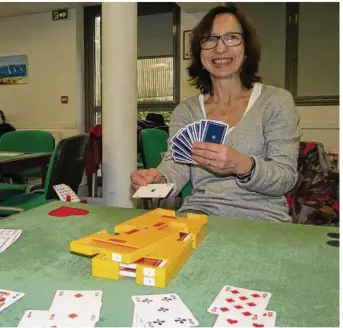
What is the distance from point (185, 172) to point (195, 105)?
27 centimetres

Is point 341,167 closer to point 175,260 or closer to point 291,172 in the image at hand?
point 175,260

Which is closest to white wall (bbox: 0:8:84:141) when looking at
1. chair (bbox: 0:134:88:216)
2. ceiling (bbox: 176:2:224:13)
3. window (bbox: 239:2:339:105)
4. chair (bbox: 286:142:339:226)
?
ceiling (bbox: 176:2:224:13)

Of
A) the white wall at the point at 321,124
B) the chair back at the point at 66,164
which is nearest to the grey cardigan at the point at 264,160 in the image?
the chair back at the point at 66,164

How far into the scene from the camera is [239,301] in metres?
0.65

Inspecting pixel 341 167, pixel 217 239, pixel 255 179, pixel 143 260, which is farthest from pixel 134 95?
pixel 341 167

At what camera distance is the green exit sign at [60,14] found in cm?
548

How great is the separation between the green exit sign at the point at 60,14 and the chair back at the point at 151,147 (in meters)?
3.30

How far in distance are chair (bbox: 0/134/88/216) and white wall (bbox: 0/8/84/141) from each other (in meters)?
3.15

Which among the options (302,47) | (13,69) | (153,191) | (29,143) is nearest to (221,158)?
(153,191)

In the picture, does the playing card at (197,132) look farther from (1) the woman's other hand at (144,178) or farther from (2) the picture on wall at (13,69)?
(2) the picture on wall at (13,69)

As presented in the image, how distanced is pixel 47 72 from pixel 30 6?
0.90 m

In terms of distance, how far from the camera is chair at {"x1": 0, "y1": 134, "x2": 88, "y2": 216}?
219cm

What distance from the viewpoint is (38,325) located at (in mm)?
570

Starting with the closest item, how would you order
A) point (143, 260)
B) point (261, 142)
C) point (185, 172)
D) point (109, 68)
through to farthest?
1. point (143, 260)
2. point (261, 142)
3. point (185, 172)
4. point (109, 68)
